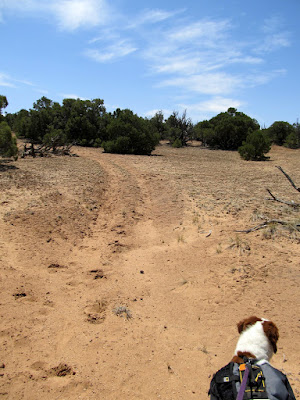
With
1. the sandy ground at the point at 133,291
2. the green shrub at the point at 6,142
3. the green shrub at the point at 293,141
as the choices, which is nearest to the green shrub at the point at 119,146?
the green shrub at the point at 6,142

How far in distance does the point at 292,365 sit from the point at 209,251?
2825 millimetres

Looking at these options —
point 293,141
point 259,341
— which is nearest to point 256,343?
point 259,341

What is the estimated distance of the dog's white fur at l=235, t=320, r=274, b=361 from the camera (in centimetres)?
247

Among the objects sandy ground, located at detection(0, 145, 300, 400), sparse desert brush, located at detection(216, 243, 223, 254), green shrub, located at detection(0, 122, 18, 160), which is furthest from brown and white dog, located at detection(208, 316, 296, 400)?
green shrub, located at detection(0, 122, 18, 160)

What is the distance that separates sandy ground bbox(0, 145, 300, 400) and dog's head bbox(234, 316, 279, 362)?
912 mm

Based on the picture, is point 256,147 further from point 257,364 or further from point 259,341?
point 257,364

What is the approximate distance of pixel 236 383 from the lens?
2.10 m

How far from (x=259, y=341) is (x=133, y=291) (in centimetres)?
265

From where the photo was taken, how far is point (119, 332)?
3873mm

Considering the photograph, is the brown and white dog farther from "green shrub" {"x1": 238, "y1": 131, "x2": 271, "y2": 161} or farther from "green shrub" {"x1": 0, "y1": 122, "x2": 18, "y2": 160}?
"green shrub" {"x1": 238, "y1": 131, "x2": 271, "y2": 161}

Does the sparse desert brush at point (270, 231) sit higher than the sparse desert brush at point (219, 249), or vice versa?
the sparse desert brush at point (270, 231)

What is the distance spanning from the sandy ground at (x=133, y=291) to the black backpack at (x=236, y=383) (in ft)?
3.37

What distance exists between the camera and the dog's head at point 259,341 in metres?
2.47

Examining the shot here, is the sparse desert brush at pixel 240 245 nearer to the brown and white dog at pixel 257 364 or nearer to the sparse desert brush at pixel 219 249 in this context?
the sparse desert brush at pixel 219 249
